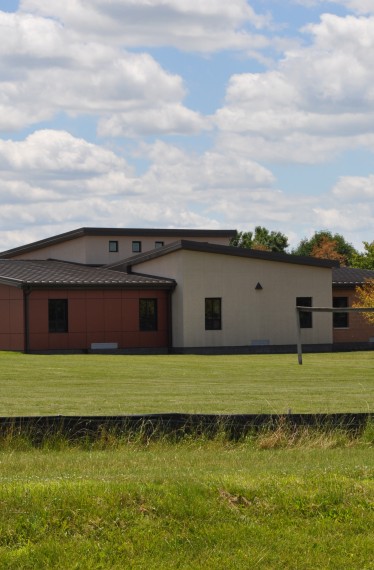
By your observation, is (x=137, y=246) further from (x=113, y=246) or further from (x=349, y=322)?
(x=349, y=322)

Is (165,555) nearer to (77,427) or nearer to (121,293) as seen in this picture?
(77,427)

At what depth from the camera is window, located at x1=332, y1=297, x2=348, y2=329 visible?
55625mm

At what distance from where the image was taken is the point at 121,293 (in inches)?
1965

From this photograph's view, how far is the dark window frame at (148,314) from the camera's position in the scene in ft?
166

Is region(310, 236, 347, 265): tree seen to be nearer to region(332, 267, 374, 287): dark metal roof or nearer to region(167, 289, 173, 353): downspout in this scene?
region(332, 267, 374, 287): dark metal roof

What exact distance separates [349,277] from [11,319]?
62.6 ft

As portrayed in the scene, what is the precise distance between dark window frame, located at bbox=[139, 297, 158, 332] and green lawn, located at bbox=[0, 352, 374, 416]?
752cm

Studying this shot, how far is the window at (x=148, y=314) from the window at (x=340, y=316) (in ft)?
33.2

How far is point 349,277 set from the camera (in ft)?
189

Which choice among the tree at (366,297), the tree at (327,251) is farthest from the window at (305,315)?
the tree at (327,251)

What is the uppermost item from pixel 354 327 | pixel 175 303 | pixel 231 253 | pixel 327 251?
pixel 327 251

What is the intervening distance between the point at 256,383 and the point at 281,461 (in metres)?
15.5

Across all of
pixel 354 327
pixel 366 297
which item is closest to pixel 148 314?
pixel 366 297

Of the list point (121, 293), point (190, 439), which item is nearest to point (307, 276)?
point (121, 293)
